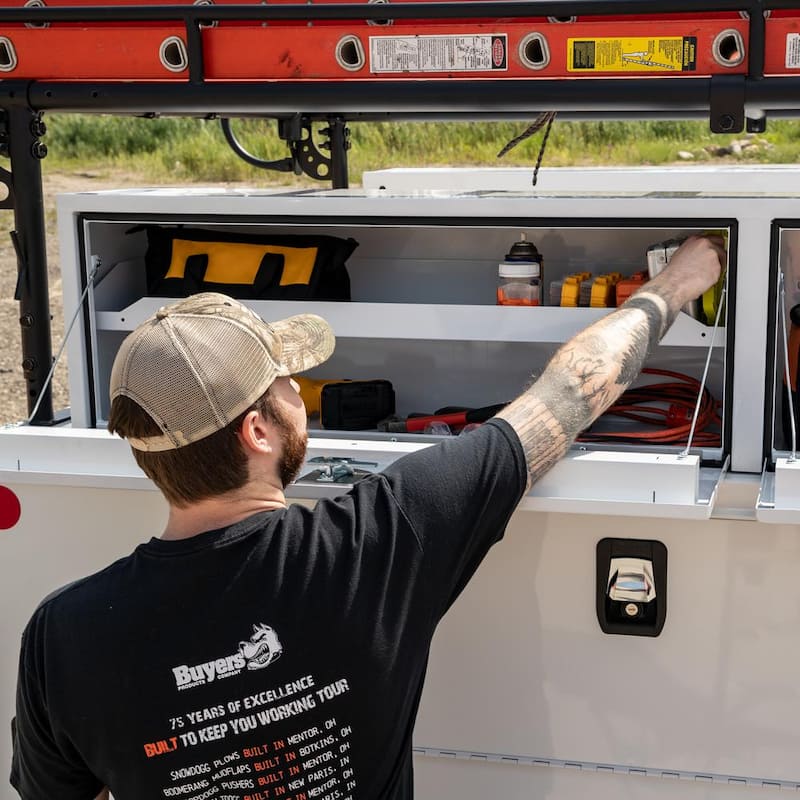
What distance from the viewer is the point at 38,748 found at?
183 centimetres

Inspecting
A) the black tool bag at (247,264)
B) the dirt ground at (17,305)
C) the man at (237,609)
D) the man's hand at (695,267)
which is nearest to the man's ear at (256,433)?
the man at (237,609)

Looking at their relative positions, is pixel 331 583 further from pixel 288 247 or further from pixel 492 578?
pixel 288 247

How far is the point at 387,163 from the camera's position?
12.4m

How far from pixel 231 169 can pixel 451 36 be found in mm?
10985

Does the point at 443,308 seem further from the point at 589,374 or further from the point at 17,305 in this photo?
the point at 17,305

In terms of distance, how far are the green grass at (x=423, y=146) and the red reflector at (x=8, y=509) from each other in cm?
861

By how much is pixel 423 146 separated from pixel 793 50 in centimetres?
999

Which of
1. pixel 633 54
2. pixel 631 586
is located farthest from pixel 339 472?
pixel 633 54

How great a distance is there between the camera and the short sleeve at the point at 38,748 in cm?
179

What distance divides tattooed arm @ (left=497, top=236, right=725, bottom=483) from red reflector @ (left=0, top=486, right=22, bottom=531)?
120 centimetres

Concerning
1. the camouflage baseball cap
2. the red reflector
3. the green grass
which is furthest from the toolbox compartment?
the green grass

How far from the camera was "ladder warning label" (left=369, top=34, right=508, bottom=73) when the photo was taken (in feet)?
8.73

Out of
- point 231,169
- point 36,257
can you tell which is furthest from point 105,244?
point 231,169

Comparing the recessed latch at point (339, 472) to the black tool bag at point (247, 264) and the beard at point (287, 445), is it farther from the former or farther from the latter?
the black tool bag at point (247, 264)
